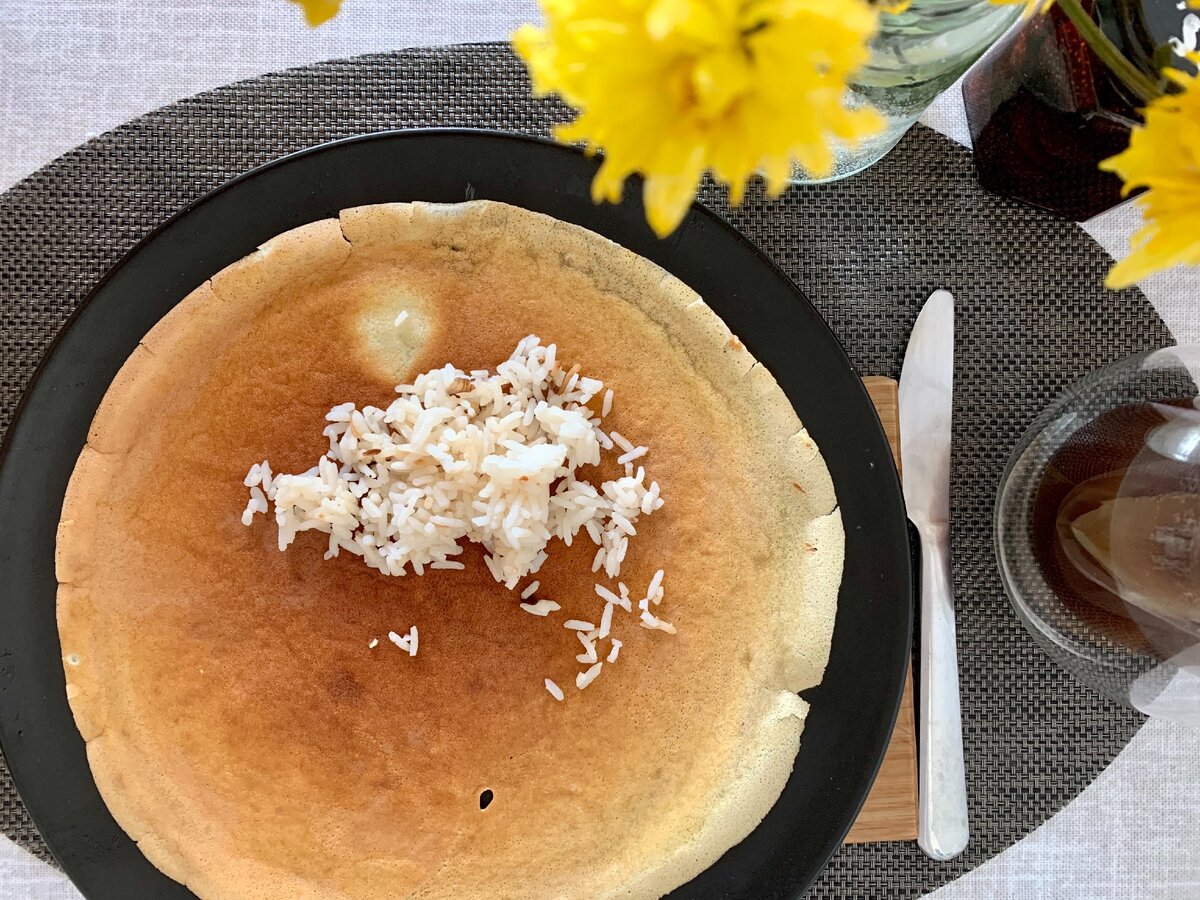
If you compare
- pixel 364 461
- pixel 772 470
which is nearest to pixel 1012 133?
pixel 772 470

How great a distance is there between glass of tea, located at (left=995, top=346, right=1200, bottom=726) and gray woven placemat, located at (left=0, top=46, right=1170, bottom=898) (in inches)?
2.6

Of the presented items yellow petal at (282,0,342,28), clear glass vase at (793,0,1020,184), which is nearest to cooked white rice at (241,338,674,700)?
clear glass vase at (793,0,1020,184)

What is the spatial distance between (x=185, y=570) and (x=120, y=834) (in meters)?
0.34

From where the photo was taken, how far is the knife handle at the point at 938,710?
4.40 feet

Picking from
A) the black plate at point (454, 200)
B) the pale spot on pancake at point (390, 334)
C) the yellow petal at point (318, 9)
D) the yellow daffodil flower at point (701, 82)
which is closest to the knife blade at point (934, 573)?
the black plate at point (454, 200)

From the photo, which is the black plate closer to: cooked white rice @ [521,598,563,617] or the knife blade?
the knife blade

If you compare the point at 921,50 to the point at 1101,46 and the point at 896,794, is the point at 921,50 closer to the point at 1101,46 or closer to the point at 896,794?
the point at 1101,46

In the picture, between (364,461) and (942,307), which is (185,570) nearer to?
(364,461)

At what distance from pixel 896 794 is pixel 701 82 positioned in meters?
1.11

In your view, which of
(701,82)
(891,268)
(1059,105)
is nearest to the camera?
(701,82)

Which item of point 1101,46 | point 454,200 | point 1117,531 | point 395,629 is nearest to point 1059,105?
point 1101,46

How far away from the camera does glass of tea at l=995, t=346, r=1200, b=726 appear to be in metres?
1.14

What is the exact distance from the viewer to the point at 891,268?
1.40 m

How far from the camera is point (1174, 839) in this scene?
142 centimetres
